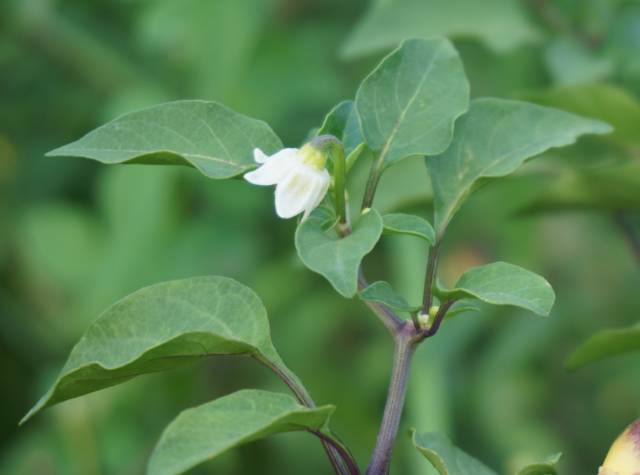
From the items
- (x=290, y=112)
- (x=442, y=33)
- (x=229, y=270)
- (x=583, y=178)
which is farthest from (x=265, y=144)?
(x=290, y=112)

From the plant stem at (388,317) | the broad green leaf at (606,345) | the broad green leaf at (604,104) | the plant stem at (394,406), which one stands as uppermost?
the plant stem at (388,317)

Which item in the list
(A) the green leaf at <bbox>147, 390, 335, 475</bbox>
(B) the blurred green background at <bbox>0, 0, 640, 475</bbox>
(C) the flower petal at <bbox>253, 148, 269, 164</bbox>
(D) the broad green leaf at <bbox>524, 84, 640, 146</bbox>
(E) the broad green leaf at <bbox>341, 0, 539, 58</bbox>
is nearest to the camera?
(A) the green leaf at <bbox>147, 390, 335, 475</bbox>

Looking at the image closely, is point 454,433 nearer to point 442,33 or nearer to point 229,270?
point 229,270

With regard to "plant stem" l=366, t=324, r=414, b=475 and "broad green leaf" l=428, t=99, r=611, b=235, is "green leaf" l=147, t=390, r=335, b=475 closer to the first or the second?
"plant stem" l=366, t=324, r=414, b=475

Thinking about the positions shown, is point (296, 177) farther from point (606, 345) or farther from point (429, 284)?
point (606, 345)

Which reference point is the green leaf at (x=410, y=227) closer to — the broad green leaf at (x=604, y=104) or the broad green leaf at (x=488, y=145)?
the broad green leaf at (x=488, y=145)

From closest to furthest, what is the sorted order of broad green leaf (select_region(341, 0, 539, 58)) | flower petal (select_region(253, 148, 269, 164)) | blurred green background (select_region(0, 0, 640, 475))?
flower petal (select_region(253, 148, 269, 164))
broad green leaf (select_region(341, 0, 539, 58))
blurred green background (select_region(0, 0, 640, 475))

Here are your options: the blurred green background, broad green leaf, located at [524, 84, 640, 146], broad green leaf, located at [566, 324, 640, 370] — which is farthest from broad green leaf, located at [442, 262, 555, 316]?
the blurred green background

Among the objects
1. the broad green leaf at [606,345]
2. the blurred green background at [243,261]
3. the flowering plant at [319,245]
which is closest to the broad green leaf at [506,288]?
the flowering plant at [319,245]
